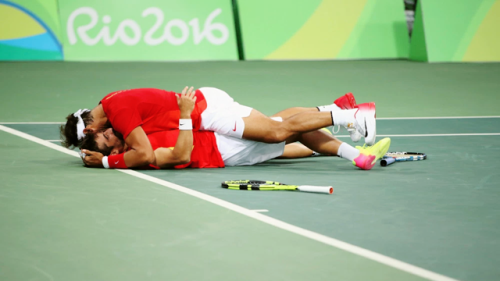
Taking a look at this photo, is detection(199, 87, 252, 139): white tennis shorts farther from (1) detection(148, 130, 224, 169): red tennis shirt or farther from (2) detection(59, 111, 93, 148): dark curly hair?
(2) detection(59, 111, 93, 148): dark curly hair

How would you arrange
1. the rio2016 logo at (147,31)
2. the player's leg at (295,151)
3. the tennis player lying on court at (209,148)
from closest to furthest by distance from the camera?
the tennis player lying on court at (209,148) < the player's leg at (295,151) < the rio2016 logo at (147,31)

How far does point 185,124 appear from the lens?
638 cm

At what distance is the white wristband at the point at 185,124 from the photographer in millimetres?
6375

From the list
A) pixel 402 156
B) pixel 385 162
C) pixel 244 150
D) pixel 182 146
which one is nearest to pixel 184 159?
pixel 182 146

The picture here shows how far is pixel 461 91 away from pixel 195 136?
7534mm

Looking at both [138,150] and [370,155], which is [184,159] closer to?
[138,150]

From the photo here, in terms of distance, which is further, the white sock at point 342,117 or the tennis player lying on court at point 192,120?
the white sock at point 342,117

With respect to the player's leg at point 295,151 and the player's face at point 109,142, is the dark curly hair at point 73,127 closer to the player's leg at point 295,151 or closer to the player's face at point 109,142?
the player's face at point 109,142

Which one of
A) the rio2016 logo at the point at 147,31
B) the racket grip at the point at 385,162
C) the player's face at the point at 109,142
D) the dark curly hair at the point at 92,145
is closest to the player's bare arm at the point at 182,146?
the player's face at the point at 109,142

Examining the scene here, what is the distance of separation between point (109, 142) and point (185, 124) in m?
0.71

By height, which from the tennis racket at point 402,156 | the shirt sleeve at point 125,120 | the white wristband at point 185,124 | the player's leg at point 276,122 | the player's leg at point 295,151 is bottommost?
the tennis racket at point 402,156

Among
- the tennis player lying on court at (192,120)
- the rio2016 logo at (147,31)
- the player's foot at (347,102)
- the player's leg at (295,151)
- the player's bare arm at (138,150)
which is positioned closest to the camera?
the player's bare arm at (138,150)

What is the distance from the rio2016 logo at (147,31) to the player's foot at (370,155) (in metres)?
10.7

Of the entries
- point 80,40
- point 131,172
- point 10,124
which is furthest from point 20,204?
point 80,40
